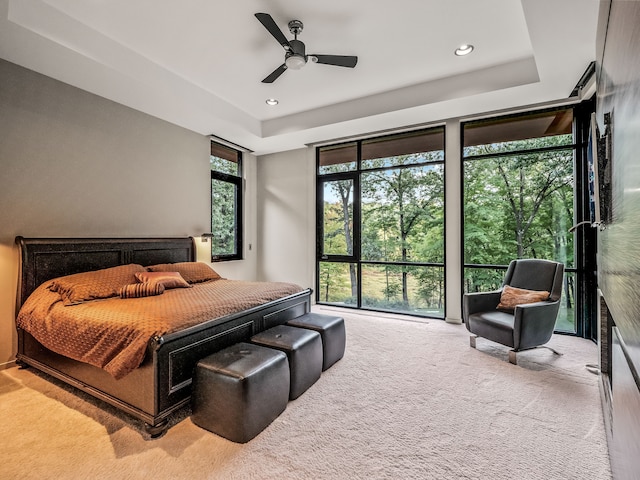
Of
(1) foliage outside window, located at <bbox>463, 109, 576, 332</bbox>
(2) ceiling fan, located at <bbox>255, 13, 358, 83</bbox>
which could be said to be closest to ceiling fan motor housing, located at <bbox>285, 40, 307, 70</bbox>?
(2) ceiling fan, located at <bbox>255, 13, 358, 83</bbox>

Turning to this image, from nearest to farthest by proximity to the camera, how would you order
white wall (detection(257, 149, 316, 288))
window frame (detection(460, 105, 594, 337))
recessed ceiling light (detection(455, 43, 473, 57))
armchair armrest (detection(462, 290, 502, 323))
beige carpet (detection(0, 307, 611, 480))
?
beige carpet (detection(0, 307, 611, 480)), recessed ceiling light (detection(455, 43, 473, 57)), armchair armrest (detection(462, 290, 502, 323)), window frame (detection(460, 105, 594, 337)), white wall (detection(257, 149, 316, 288))

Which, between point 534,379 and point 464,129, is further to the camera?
point 464,129

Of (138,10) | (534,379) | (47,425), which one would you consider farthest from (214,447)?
(138,10)

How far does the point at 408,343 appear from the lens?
3.58 m

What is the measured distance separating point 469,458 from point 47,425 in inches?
107

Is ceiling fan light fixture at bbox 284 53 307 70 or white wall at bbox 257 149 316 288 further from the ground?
ceiling fan light fixture at bbox 284 53 307 70

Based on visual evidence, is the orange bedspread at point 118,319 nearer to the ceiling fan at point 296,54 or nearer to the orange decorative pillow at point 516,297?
the ceiling fan at point 296,54

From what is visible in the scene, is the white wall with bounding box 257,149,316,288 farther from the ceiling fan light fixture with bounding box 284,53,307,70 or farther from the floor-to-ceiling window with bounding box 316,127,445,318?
the ceiling fan light fixture with bounding box 284,53,307,70

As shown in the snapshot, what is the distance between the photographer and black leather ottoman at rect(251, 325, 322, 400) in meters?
2.34

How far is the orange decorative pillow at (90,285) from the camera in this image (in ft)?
8.74

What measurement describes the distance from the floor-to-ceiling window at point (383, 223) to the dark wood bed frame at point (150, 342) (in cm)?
188

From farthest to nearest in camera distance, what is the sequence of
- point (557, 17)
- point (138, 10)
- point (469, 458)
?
point (138, 10) < point (557, 17) < point (469, 458)

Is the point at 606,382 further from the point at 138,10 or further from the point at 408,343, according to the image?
the point at 138,10

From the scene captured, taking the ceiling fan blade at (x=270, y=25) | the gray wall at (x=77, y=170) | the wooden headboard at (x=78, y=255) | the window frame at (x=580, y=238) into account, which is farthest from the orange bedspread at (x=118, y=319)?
the window frame at (x=580, y=238)
